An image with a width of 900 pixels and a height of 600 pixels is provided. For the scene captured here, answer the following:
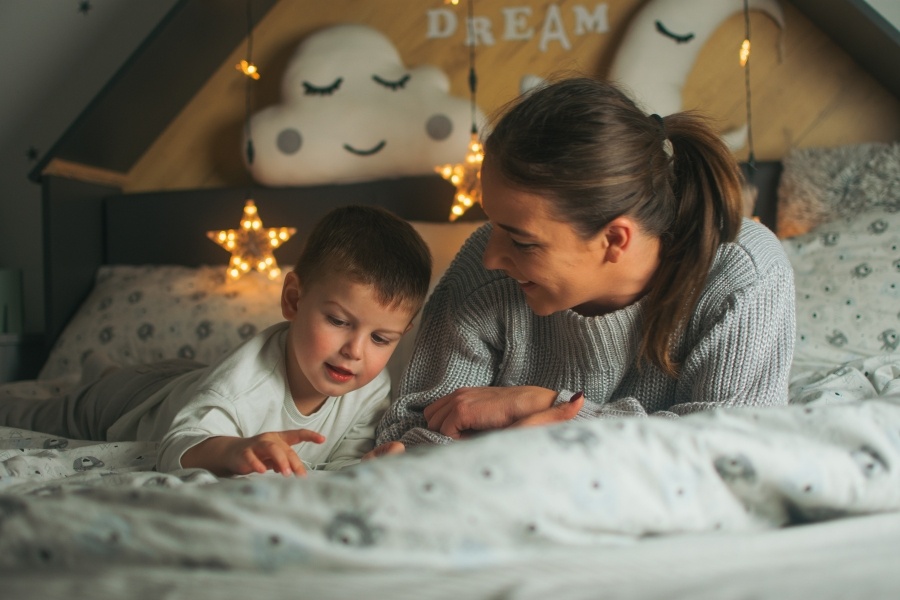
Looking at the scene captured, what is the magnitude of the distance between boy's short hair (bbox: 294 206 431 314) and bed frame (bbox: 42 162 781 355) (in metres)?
0.86

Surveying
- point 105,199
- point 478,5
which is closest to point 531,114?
point 478,5

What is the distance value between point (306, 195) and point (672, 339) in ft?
4.55

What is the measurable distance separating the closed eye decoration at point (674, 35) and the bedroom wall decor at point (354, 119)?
0.57 m

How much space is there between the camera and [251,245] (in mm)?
2107

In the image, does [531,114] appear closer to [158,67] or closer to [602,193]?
[602,193]

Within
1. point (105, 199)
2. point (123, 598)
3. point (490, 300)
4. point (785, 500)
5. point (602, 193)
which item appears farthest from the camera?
point (105, 199)

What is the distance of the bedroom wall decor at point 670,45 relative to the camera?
6.91 feet

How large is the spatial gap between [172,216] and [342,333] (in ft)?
4.49

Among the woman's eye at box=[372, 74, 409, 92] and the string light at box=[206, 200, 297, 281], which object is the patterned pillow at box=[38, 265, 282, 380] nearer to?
the string light at box=[206, 200, 297, 281]

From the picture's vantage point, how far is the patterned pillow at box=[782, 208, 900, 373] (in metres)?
1.58

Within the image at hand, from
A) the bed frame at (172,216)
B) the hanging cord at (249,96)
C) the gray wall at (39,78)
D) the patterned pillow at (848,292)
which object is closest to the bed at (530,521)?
the patterned pillow at (848,292)

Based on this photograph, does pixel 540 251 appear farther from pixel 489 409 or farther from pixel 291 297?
pixel 291 297

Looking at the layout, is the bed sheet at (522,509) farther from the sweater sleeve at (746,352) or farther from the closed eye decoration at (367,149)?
the closed eye decoration at (367,149)

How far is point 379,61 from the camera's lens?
2277mm
